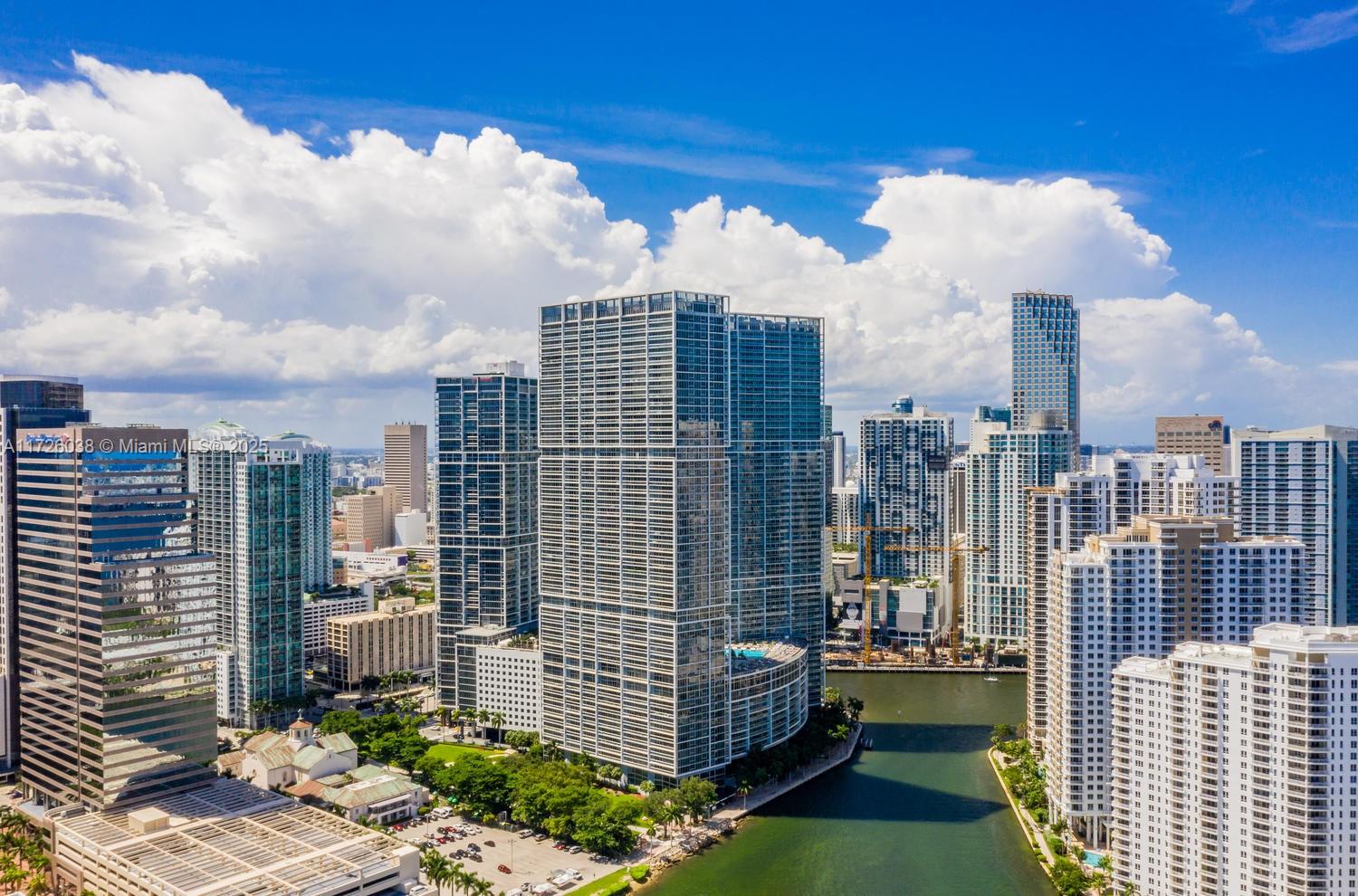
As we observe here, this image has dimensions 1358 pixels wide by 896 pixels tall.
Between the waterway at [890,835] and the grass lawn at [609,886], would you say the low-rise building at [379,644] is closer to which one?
the waterway at [890,835]

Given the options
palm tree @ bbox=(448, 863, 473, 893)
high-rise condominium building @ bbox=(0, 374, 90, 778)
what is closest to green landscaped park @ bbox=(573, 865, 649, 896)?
palm tree @ bbox=(448, 863, 473, 893)

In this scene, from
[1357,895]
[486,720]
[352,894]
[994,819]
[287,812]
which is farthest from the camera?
[486,720]

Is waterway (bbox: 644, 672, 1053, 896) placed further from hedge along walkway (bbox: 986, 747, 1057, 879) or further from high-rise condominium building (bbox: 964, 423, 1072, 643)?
high-rise condominium building (bbox: 964, 423, 1072, 643)

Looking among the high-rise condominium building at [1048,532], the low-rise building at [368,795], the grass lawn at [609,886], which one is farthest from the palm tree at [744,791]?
the high-rise condominium building at [1048,532]

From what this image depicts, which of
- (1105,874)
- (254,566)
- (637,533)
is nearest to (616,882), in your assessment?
(637,533)

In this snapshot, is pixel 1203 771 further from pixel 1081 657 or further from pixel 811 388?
pixel 811 388

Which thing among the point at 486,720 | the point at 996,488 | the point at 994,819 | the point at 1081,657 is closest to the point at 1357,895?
the point at 1081,657
